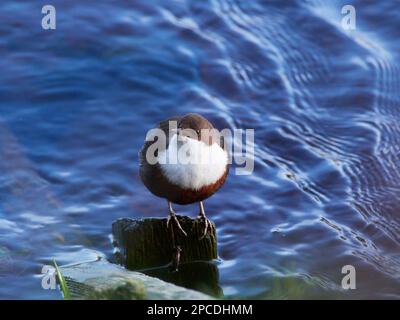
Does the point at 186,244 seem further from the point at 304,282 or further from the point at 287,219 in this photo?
the point at 287,219

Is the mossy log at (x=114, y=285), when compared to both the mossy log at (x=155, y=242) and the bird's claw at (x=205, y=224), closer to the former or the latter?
the mossy log at (x=155, y=242)

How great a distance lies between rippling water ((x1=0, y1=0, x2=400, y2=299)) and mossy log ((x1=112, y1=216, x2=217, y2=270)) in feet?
1.61

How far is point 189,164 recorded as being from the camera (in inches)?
230

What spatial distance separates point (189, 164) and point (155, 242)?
57 cm

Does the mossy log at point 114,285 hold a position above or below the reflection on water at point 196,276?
below

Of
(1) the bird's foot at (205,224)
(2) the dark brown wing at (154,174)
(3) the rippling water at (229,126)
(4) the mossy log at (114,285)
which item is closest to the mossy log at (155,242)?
(1) the bird's foot at (205,224)

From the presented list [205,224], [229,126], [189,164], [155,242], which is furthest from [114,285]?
[229,126]

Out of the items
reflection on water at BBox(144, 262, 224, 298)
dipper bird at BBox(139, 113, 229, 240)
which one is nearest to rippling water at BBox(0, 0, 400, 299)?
reflection on water at BBox(144, 262, 224, 298)

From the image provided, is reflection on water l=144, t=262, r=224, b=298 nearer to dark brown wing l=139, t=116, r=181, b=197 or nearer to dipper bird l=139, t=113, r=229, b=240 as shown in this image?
dipper bird l=139, t=113, r=229, b=240

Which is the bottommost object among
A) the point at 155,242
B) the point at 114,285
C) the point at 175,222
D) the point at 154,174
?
the point at 114,285

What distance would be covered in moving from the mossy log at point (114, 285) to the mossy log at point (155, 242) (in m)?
0.14

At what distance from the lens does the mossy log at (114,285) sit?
15.5 feet

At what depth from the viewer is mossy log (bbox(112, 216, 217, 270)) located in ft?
18.9

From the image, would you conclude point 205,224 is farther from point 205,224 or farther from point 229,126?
point 229,126
